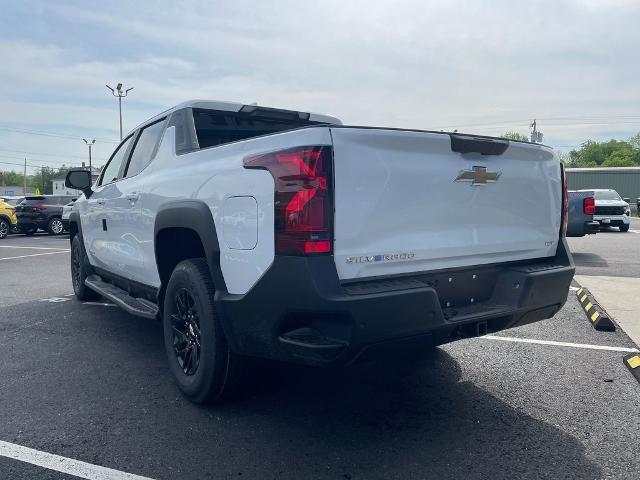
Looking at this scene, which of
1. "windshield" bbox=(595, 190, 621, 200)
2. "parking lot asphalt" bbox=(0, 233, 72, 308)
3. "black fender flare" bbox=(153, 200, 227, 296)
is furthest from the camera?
"windshield" bbox=(595, 190, 621, 200)

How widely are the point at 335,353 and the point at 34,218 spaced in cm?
2054

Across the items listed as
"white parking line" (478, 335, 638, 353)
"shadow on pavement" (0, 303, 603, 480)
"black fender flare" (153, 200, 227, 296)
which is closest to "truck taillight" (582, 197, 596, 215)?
"white parking line" (478, 335, 638, 353)

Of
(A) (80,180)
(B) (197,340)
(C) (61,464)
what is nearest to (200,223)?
(B) (197,340)

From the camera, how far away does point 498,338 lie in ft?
17.0

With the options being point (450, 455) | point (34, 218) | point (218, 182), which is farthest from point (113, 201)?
point (34, 218)

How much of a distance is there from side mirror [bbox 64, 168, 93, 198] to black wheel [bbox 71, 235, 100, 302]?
0.72m

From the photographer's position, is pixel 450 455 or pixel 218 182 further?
pixel 218 182

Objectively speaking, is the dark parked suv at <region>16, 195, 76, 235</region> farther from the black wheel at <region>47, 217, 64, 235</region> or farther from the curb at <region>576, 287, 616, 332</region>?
the curb at <region>576, 287, 616, 332</region>

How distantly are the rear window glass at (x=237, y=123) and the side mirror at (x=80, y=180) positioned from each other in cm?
238

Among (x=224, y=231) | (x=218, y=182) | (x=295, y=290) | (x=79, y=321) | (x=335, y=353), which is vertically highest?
(x=218, y=182)

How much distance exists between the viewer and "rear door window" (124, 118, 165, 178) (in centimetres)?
462

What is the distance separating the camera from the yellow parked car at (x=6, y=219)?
20016 millimetres

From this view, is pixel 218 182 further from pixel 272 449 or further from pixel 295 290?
pixel 272 449

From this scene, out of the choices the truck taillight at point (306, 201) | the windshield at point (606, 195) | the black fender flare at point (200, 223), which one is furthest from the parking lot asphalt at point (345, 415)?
the windshield at point (606, 195)
